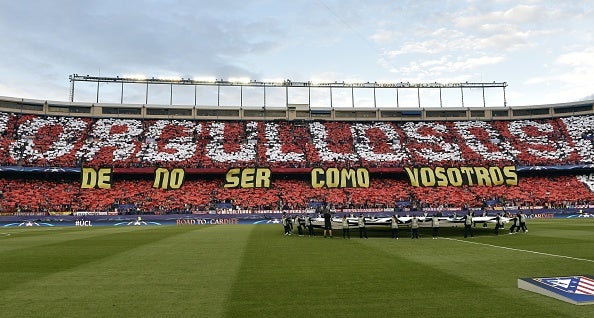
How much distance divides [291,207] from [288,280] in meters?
38.7

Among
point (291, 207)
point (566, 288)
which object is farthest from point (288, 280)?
point (291, 207)

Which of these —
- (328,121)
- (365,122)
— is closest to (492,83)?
(365,122)

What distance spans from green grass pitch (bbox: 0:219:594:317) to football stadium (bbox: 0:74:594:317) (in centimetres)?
8

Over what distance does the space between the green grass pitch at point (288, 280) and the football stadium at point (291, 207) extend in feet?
0.27

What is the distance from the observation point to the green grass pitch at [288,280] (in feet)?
27.9

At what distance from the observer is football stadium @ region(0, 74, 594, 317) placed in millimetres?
9852

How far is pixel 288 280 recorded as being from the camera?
1151cm

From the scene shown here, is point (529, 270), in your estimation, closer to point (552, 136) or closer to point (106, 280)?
point (106, 280)

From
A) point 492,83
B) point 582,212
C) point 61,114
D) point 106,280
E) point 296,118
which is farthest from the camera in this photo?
point 492,83

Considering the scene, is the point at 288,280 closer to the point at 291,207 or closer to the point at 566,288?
the point at 566,288

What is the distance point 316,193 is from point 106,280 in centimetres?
4267

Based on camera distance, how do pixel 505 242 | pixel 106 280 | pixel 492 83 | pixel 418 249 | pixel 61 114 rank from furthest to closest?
pixel 492 83 → pixel 61 114 → pixel 505 242 → pixel 418 249 → pixel 106 280

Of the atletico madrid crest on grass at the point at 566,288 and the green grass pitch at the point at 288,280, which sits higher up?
the atletico madrid crest on grass at the point at 566,288

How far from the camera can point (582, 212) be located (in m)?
46.5
